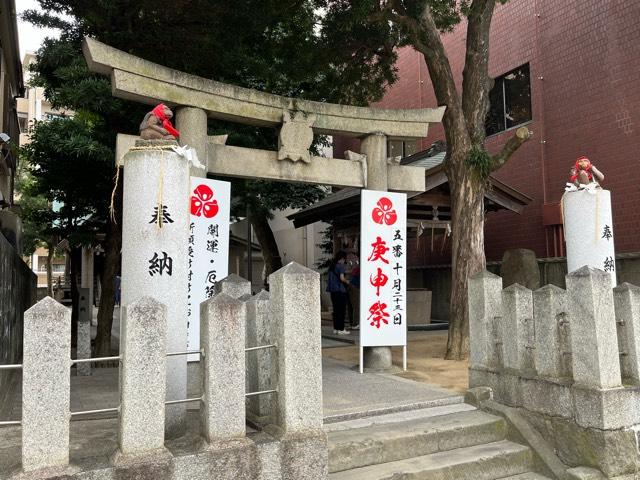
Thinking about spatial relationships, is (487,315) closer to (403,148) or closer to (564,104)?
(564,104)

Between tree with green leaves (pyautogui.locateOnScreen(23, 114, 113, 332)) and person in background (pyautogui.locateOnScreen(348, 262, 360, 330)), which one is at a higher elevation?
tree with green leaves (pyautogui.locateOnScreen(23, 114, 113, 332))

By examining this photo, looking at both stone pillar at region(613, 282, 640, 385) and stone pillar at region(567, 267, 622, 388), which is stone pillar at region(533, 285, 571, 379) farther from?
stone pillar at region(613, 282, 640, 385)

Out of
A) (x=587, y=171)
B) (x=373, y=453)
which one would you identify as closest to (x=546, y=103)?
(x=587, y=171)

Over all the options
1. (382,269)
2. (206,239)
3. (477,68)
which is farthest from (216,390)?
(477,68)

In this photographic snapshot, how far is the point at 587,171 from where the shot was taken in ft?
26.0

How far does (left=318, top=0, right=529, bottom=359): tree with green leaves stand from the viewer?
Result: 962 cm

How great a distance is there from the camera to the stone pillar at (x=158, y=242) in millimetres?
4965

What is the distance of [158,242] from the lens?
16.4 feet

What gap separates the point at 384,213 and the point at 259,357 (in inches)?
170

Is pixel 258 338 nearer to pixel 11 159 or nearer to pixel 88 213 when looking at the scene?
pixel 88 213

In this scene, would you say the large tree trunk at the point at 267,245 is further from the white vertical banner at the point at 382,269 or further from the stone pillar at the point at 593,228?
the stone pillar at the point at 593,228

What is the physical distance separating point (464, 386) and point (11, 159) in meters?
13.4

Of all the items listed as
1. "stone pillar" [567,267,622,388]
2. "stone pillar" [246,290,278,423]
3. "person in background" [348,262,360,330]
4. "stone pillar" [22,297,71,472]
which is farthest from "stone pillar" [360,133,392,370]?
"stone pillar" [22,297,71,472]

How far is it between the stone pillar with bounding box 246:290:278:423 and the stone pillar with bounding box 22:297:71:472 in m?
1.77
